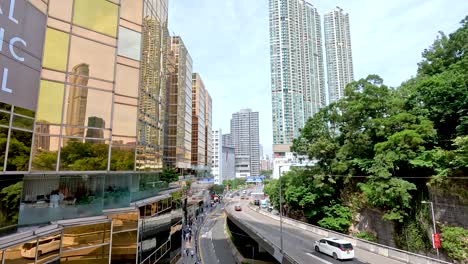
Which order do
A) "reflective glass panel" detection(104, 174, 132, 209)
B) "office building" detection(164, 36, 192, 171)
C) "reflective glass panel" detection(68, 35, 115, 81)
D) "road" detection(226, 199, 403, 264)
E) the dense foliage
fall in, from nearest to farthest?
1. "reflective glass panel" detection(68, 35, 115, 81)
2. "reflective glass panel" detection(104, 174, 132, 209)
3. "road" detection(226, 199, 403, 264)
4. the dense foliage
5. "office building" detection(164, 36, 192, 171)

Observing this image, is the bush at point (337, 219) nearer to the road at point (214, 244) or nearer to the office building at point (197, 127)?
the road at point (214, 244)

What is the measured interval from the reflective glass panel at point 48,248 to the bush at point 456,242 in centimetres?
2724

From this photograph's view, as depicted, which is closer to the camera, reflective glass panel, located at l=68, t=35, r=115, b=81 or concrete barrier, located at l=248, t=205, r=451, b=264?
reflective glass panel, located at l=68, t=35, r=115, b=81

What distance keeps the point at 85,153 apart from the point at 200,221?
62.1 metres

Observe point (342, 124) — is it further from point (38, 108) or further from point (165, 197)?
point (38, 108)

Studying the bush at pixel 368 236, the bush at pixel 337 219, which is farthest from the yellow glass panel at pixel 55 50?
the bush at pixel 337 219

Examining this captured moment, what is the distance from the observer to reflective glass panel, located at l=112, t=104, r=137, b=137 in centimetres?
1288

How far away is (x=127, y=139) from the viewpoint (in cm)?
1330

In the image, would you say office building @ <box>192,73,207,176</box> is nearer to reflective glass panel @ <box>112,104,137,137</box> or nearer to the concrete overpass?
the concrete overpass

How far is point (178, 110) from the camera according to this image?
1983 inches

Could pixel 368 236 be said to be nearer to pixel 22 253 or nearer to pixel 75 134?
pixel 75 134

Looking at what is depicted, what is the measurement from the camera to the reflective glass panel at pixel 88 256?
33.3ft

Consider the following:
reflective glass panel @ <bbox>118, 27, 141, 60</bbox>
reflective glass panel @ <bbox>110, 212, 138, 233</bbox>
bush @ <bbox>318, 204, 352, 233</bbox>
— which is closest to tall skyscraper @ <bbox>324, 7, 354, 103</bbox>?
bush @ <bbox>318, 204, 352, 233</bbox>

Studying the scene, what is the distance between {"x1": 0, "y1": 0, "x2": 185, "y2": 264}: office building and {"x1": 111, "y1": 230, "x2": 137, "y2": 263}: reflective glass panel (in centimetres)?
5
